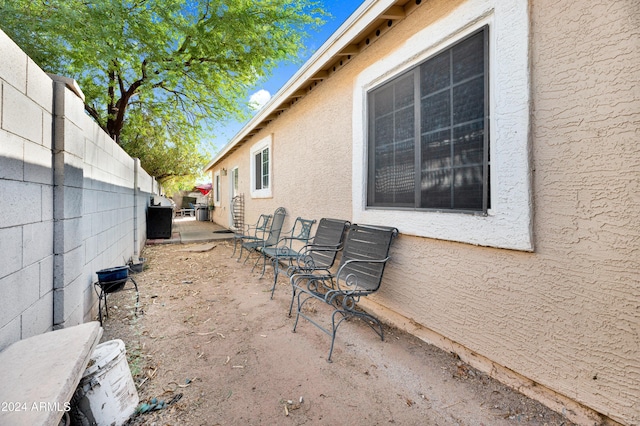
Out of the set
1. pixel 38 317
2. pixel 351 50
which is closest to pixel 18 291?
pixel 38 317

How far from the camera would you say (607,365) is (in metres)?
1.42

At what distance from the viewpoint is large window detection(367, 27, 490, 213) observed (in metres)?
2.04

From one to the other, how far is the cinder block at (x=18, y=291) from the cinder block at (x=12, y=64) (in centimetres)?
103

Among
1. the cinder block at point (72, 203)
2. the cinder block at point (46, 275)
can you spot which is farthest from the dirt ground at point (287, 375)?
the cinder block at point (72, 203)

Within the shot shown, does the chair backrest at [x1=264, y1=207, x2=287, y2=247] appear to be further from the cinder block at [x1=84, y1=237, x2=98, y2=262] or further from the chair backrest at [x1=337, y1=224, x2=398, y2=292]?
the cinder block at [x1=84, y1=237, x2=98, y2=262]

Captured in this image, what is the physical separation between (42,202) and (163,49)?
5826 millimetres

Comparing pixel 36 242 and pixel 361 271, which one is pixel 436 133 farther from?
pixel 36 242

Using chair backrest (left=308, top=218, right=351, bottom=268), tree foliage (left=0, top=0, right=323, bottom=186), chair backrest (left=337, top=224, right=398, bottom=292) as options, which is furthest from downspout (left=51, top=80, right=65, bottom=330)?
tree foliage (left=0, top=0, right=323, bottom=186)

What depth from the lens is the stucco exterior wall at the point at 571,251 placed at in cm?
137

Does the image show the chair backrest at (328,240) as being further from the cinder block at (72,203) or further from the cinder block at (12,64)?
the cinder block at (12,64)

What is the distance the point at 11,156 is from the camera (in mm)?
1455

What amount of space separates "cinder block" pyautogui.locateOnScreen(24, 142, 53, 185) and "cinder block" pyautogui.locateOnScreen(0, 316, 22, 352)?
790mm

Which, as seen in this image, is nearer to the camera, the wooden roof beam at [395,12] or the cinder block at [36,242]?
the cinder block at [36,242]

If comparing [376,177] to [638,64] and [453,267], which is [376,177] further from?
[638,64]
